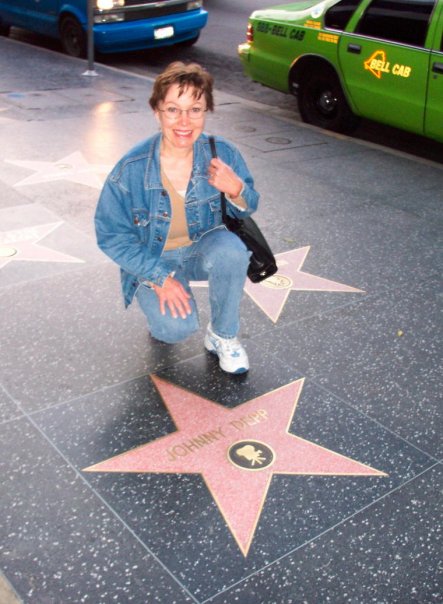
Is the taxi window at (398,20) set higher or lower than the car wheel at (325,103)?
higher

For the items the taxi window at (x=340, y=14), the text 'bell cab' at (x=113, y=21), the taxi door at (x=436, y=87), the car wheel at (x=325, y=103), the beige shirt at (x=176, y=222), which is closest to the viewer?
the beige shirt at (x=176, y=222)

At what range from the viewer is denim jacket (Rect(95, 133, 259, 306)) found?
2984 mm

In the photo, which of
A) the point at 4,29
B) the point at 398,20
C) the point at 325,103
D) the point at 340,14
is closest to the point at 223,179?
the point at 398,20

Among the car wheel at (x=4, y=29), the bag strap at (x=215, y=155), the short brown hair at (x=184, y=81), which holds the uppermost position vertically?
the short brown hair at (x=184, y=81)

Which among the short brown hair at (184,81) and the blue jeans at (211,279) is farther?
the blue jeans at (211,279)

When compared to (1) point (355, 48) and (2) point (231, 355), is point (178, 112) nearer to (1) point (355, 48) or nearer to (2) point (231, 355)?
(2) point (231, 355)

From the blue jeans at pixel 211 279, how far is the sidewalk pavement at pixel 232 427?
0.72ft

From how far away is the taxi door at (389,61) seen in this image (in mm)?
6504

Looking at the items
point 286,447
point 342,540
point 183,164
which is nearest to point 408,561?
point 342,540

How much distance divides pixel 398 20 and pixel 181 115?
183 inches

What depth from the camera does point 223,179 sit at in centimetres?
291

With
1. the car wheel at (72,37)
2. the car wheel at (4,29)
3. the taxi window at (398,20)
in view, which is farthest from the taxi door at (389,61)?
the car wheel at (4,29)

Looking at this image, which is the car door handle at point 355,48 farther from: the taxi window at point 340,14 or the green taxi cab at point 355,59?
the taxi window at point 340,14

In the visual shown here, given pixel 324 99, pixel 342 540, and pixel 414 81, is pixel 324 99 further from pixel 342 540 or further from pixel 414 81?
pixel 342 540
